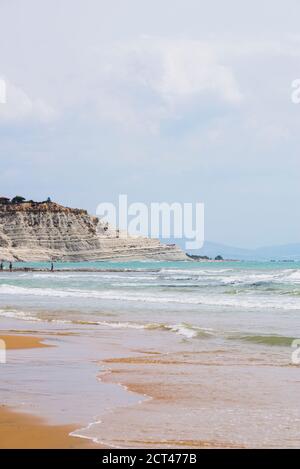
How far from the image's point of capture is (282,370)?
33.1 feet

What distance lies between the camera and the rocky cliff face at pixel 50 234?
408 ft

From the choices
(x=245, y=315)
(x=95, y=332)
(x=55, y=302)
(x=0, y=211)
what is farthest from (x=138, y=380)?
(x=0, y=211)

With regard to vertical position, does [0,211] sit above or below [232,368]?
above

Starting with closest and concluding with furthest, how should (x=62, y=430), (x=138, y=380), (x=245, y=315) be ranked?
(x=62, y=430)
(x=138, y=380)
(x=245, y=315)

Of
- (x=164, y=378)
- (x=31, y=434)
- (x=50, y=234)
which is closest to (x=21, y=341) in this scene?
(x=164, y=378)

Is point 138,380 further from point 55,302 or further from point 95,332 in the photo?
point 55,302

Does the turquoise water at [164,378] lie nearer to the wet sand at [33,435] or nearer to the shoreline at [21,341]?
the wet sand at [33,435]

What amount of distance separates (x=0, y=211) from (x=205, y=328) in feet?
377

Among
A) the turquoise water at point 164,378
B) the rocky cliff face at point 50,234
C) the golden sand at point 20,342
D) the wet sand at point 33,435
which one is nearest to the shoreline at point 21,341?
the golden sand at point 20,342

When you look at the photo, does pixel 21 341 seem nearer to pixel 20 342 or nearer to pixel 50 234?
pixel 20 342

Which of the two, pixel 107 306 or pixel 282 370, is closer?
pixel 282 370

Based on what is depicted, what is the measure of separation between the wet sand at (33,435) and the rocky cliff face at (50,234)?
377 ft

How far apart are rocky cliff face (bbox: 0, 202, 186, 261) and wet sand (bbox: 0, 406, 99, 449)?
115m

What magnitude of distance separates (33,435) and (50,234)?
12099cm
